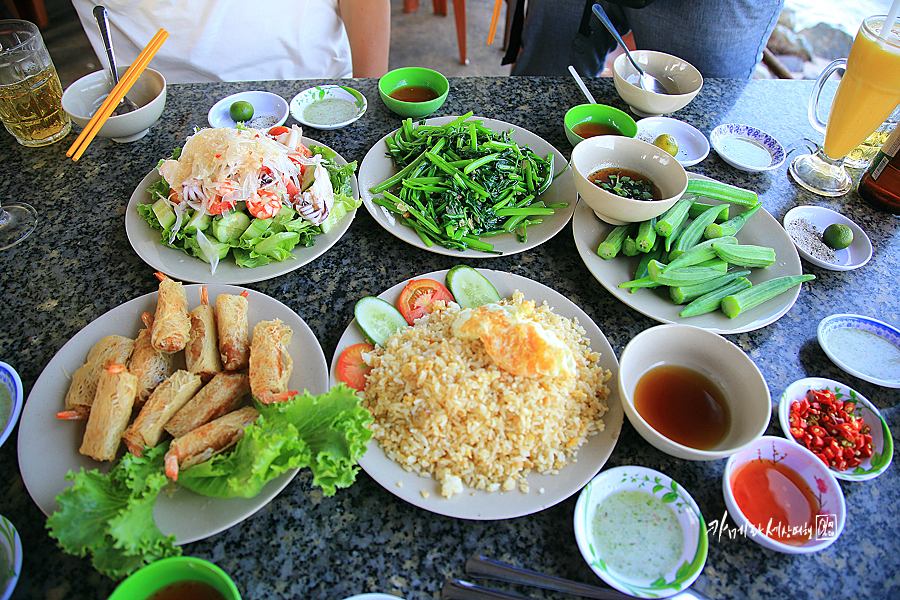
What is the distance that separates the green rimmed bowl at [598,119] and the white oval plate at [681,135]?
11 cm

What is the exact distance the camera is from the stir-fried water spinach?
1.82 metres

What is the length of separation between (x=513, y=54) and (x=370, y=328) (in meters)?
2.82

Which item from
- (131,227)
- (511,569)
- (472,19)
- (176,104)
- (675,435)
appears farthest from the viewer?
(472,19)

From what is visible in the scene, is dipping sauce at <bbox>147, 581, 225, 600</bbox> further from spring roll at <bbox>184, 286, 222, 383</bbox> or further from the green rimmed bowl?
the green rimmed bowl

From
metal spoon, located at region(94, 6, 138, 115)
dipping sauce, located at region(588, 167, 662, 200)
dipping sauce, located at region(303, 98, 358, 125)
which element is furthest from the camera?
dipping sauce, located at region(303, 98, 358, 125)

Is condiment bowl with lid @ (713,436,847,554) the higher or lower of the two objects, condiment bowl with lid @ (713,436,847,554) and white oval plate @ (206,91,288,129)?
the lower

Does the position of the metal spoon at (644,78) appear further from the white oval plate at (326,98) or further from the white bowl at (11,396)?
the white bowl at (11,396)

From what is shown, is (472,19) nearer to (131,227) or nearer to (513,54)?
(513,54)

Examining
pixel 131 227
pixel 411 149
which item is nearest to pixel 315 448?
pixel 131 227

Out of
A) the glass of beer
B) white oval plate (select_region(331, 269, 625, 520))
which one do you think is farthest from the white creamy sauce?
the glass of beer

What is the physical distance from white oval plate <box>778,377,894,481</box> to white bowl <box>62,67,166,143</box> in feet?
8.73

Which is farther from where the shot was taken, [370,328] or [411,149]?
[411,149]

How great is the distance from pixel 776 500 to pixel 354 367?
118cm

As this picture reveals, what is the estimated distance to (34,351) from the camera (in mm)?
1480
